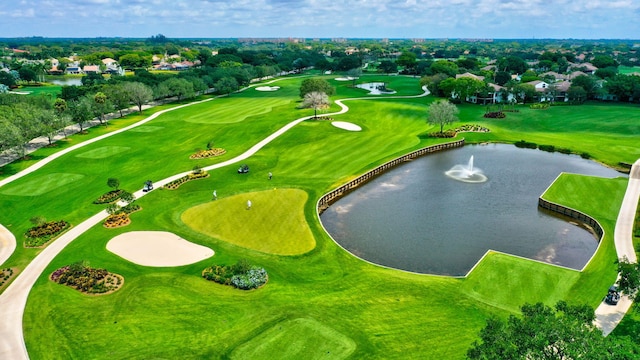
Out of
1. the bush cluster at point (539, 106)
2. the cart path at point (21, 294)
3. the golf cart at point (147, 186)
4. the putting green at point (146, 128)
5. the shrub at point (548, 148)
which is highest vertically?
the bush cluster at point (539, 106)

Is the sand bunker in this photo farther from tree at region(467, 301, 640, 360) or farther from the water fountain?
tree at region(467, 301, 640, 360)

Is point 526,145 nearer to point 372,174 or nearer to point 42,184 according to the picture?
point 372,174

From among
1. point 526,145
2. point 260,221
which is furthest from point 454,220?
point 526,145

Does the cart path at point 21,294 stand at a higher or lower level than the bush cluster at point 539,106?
lower

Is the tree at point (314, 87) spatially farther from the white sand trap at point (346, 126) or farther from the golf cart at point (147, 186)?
the golf cart at point (147, 186)

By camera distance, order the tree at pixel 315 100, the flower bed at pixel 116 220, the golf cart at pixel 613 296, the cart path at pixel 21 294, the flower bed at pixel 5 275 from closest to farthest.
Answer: the cart path at pixel 21 294, the golf cart at pixel 613 296, the flower bed at pixel 5 275, the flower bed at pixel 116 220, the tree at pixel 315 100

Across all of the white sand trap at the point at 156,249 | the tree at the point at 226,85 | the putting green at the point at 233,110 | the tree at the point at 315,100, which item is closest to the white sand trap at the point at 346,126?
the tree at the point at 315,100

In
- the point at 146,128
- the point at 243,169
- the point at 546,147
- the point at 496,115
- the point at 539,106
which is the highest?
the point at 539,106
